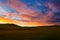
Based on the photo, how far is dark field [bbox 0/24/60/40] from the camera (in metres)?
2.99

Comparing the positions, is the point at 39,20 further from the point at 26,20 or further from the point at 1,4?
the point at 1,4

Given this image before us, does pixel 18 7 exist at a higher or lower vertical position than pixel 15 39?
higher

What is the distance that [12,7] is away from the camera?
3.09 meters

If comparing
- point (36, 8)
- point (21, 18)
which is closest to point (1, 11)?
point (21, 18)

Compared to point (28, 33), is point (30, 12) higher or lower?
higher

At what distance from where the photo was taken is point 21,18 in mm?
3104

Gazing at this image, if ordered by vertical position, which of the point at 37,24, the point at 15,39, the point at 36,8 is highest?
the point at 36,8

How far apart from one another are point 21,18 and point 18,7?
16cm

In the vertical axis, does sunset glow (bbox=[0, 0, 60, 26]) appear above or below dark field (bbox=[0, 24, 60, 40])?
above

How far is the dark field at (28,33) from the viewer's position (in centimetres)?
299

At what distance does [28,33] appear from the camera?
3.06m

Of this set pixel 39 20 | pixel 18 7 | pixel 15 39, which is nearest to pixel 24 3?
pixel 18 7

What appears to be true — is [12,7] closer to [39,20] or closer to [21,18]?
[21,18]

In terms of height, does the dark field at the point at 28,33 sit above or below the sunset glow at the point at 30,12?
below
